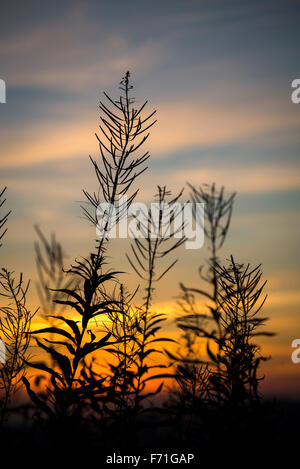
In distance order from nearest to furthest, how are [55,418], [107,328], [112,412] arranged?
1. [55,418]
2. [112,412]
3. [107,328]

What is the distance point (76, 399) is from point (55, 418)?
27 cm

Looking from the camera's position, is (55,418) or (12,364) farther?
(12,364)

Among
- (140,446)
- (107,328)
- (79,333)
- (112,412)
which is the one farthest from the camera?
(107,328)

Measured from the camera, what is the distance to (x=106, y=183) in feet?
17.3
